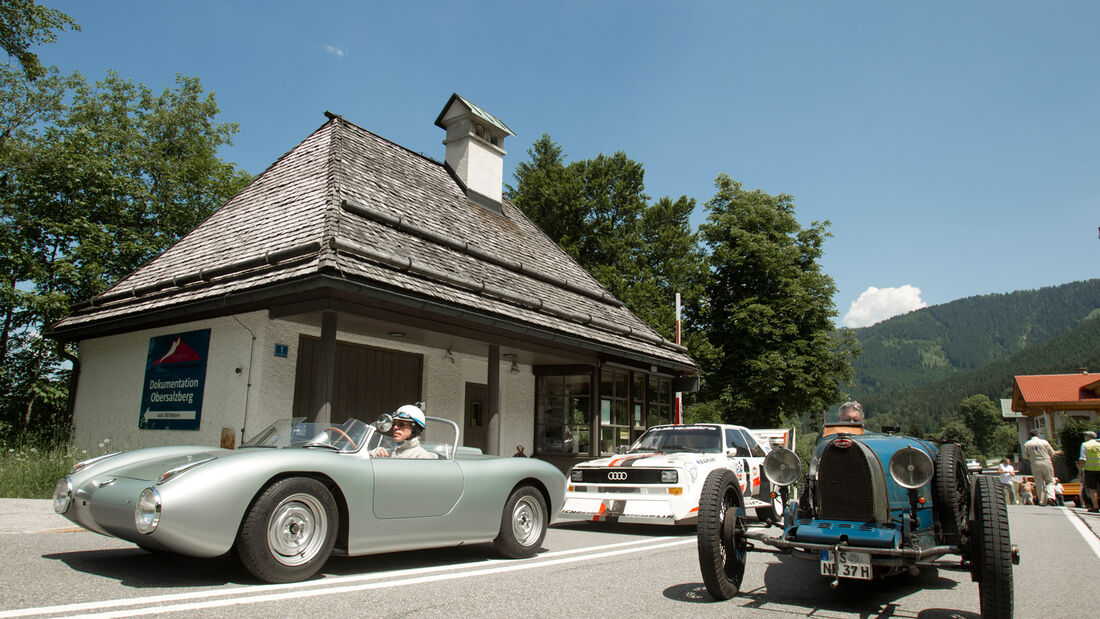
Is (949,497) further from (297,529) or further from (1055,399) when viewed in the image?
(1055,399)

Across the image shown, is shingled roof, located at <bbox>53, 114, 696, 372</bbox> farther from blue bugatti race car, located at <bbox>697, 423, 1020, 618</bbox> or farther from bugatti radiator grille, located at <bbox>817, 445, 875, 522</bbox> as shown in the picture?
bugatti radiator grille, located at <bbox>817, 445, 875, 522</bbox>

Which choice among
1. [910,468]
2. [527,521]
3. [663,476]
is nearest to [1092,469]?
[663,476]

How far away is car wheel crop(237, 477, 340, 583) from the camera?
14.2 feet

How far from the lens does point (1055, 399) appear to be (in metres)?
44.6

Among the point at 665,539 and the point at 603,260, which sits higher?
the point at 603,260

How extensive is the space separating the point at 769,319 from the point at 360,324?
24208 mm

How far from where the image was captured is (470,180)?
16.4 m

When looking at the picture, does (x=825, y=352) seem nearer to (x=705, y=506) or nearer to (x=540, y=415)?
(x=540, y=415)

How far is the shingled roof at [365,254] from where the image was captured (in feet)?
30.5

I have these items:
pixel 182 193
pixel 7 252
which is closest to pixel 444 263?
pixel 7 252

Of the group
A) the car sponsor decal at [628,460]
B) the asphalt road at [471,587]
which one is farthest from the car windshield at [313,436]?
the car sponsor decal at [628,460]

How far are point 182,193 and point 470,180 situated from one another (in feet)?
34.6

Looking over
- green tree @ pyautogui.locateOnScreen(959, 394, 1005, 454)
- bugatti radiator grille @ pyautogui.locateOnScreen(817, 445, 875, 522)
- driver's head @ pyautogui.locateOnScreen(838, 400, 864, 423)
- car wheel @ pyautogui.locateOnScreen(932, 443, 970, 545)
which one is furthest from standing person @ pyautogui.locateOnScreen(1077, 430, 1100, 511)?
green tree @ pyautogui.locateOnScreen(959, 394, 1005, 454)

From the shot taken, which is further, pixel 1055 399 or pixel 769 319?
pixel 1055 399
